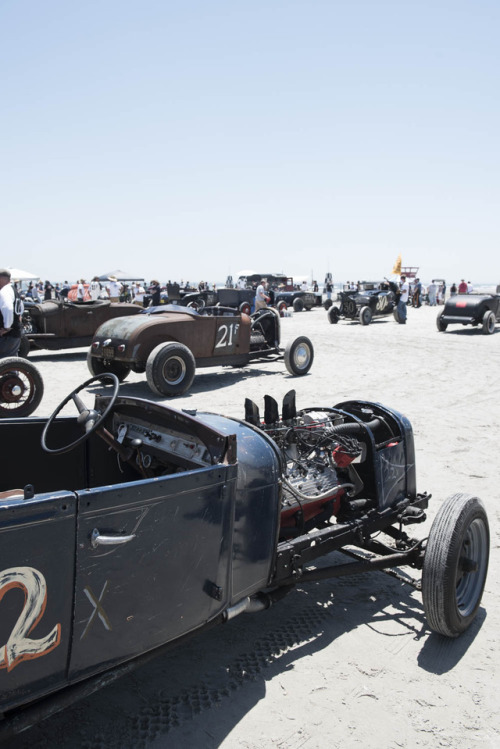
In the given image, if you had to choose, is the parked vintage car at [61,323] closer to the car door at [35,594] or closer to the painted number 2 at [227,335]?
the painted number 2 at [227,335]

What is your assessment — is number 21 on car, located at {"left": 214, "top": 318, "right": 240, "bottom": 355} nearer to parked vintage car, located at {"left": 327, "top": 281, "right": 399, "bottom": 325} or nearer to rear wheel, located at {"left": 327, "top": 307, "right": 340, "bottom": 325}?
parked vintage car, located at {"left": 327, "top": 281, "right": 399, "bottom": 325}

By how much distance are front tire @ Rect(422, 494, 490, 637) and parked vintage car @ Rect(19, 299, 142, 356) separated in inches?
446

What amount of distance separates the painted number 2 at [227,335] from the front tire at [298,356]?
1.06 m

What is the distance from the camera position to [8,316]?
7828 millimetres

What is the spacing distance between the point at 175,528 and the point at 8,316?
244 inches

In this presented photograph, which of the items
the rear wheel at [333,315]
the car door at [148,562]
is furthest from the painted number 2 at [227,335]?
the rear wheel at [333,315]

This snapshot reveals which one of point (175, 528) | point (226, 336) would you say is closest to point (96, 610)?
point (175, 528)

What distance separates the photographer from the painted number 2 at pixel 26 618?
2000mm

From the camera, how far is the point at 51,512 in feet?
6.82

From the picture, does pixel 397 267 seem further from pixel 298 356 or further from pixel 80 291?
pixel 298 356

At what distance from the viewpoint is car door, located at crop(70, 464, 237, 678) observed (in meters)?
2.23

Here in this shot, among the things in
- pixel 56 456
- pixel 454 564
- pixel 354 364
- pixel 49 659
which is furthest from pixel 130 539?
pixel 354 364

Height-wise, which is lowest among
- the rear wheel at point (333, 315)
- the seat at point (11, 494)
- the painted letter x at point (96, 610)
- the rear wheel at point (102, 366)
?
the rear wheel at point (102, 366)

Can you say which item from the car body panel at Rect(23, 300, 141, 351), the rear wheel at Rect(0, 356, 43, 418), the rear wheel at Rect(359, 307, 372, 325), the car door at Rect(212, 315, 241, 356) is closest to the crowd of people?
the rear wheel at Rect(0, 356, 43, 418)
